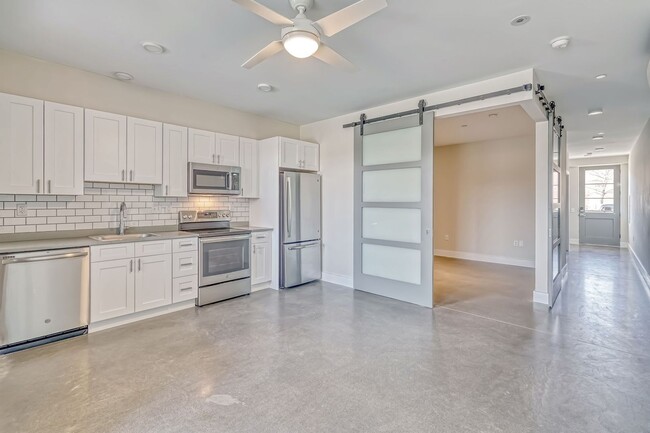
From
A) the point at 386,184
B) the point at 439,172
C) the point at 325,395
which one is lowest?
the point at 325,395

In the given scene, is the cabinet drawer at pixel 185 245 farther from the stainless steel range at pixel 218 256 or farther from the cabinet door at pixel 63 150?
the cabinet door at pixel 63 150

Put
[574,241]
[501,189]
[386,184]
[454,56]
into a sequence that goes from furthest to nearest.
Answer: [574,241]
[501,189]
[386,184]
[454,56]

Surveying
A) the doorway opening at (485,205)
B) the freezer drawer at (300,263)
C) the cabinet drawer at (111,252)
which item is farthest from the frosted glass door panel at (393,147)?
the cabinet drawer at (111,252)

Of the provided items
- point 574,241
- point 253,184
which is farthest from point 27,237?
point 574,241

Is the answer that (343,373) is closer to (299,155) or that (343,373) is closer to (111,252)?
(111,252)

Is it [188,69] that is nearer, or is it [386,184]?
[188,69]

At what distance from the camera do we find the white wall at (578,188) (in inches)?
378

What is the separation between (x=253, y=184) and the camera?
5250mm

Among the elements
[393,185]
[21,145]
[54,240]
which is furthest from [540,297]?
[21,145]

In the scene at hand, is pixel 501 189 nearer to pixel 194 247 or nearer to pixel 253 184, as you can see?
pixel 253 184

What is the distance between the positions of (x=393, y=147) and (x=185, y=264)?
10.5ft

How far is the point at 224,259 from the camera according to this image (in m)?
4.50

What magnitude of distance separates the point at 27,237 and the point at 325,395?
3.42 metres

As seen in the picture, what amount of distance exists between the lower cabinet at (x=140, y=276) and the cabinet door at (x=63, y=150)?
743 mm
